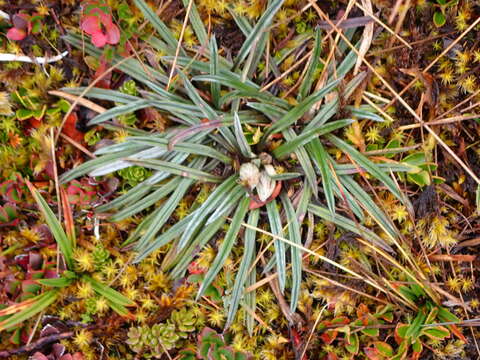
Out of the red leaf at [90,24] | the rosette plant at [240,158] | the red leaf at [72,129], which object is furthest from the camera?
the red leaf at [72,129]

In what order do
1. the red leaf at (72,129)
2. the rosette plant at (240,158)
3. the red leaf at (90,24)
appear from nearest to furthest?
the red leaf at (90,24), the rosette plant at (240,158), the red leaf at (72,129)

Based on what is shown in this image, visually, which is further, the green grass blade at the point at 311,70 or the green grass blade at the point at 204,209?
the green grass blade at the point at 204,209

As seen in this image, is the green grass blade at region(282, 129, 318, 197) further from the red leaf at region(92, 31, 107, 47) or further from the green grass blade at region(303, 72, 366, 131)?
the red leaf at region(92, 31, 107, 47)

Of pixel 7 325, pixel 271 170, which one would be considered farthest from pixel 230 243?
pixel 7 325

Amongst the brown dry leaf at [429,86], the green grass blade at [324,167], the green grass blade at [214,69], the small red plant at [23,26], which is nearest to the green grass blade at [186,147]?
the green grass blade at [214,69]

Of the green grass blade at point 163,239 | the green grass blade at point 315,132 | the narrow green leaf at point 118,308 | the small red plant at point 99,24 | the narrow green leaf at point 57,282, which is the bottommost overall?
the narrow green leaf at point 118,308

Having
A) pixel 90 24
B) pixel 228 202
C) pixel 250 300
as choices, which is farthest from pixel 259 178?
pixel 90 24

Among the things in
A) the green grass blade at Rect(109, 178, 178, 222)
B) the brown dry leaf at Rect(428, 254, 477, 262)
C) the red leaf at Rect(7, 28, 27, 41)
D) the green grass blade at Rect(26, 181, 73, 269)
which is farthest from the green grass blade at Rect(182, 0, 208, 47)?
the brown dry leaf at Rect(428, 254, 477, 262)

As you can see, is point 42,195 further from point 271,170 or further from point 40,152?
point 271,170

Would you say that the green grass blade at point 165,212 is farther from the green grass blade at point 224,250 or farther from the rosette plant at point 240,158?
the green grass blade at point 224,250
